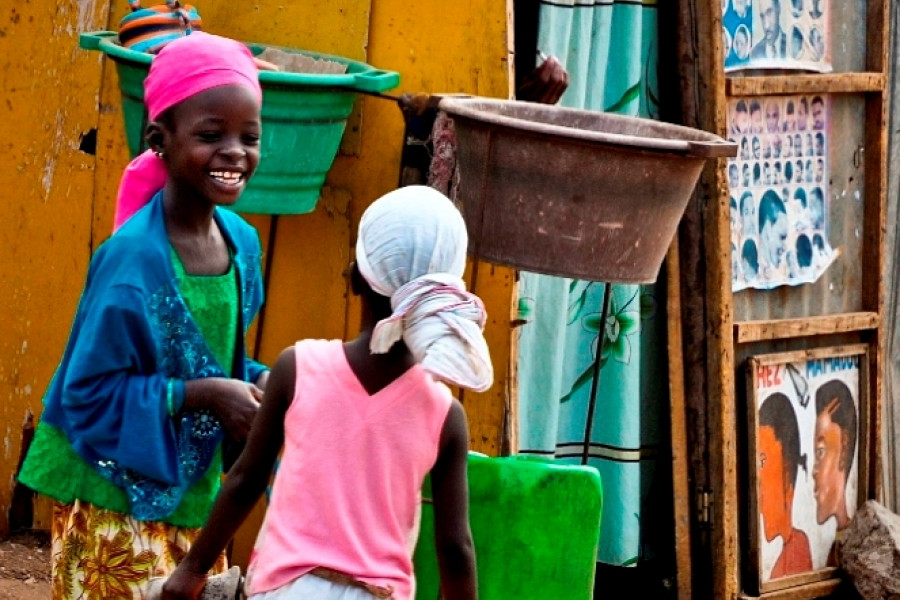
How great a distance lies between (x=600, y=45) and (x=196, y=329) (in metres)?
2.27

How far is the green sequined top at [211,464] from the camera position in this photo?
113 inches

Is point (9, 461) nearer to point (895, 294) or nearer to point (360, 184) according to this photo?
point (360, 184)

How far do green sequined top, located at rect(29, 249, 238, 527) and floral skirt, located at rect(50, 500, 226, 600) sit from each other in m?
0.03

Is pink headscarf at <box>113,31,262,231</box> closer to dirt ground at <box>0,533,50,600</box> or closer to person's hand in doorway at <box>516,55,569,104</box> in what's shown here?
person's hand in doorway at <box>516,55,569,104</box>

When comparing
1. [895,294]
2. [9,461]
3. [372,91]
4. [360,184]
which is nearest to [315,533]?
[372,91]

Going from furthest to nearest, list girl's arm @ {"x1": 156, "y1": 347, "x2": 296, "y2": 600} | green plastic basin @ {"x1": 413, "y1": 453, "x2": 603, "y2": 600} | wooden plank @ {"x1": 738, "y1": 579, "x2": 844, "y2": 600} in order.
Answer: wooden plank @ {"x1": 738, "y1": 579, "x2": 844, "y2": 600} → green plastic basin @ {"x1": 413, "y1": 453, "x2": 603, "y2": 600} → girl's arm @ {"x1": 156, "y1": 347, "x2": 296, "y2": 600}

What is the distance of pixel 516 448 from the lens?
425 centimetres

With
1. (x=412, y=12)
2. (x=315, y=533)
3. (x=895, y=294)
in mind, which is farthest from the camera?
(x=895, y=294)

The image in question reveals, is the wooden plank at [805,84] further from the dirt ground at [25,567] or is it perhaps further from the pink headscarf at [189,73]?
the dirt ground at [25,567]

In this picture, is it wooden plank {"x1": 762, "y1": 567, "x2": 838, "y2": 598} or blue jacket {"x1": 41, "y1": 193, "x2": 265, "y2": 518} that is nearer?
blue jacket {"x1": 41, "y1": 193, "x2": 265, "y2": 518}

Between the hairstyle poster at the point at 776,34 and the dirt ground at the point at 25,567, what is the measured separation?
2.58 metres

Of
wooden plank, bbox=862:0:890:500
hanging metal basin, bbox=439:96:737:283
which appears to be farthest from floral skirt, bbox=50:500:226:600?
wooden plank, bbox=862:0:890:500

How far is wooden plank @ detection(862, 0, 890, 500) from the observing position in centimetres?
538

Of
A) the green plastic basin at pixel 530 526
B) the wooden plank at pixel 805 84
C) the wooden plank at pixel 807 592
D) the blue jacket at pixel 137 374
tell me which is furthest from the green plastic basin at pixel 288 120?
the wooden plank at pixel 807 592
